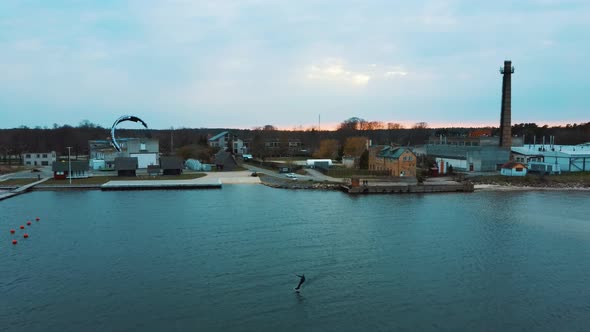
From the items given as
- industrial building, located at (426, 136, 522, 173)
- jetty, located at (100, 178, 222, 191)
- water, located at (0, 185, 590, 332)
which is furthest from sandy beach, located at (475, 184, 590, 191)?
jetty, located at (100, 178, 222, 191)

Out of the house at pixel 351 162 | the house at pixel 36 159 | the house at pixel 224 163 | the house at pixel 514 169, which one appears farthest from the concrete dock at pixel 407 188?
the house at pixel 36 159

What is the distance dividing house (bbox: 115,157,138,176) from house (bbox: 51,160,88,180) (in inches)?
102

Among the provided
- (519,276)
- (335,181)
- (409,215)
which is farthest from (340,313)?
(335,181)

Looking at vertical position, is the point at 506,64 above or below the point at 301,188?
above

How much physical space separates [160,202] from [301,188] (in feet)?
34.0

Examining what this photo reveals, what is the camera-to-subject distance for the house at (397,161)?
3638 cm

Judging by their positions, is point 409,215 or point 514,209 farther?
point 514,209

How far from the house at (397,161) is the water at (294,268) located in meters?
11.0

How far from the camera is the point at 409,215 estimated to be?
2352 cm

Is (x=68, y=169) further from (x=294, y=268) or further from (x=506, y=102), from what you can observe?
(x=506, y=102)

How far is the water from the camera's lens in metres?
11.3

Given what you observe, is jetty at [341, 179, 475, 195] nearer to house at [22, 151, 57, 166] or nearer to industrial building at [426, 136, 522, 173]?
Answer: industrial building at [426, 136, 522, 173]

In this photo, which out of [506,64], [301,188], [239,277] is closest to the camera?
[239,277]

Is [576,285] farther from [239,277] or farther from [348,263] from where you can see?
[239,277]
